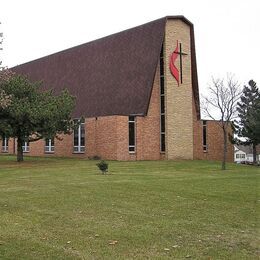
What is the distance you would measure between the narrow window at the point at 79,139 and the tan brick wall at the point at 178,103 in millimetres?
7843

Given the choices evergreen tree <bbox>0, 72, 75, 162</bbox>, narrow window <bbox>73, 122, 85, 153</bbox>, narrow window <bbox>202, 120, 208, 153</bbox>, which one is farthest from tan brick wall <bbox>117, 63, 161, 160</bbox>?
narrow window <bbox>202, 120, 208, 153</bbox>

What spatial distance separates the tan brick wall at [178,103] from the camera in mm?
38812

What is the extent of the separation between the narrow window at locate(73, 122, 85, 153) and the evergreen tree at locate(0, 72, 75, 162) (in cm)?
667

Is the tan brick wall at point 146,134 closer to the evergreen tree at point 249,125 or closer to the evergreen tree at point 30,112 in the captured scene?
the evergreen tree at point 30,112

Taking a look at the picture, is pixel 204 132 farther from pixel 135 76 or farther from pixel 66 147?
pixel 66 147

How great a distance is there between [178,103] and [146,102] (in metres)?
3.13

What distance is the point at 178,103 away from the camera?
130 ft

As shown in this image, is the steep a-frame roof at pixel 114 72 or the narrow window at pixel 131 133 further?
the steep a-frame roof at pixel 114 72

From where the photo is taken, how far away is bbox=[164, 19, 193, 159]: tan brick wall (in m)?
38.8

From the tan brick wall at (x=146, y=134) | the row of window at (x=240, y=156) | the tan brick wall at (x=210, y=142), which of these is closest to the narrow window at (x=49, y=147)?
the tan brick wall at (x=146, y=134)

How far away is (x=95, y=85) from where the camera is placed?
44.0 metres

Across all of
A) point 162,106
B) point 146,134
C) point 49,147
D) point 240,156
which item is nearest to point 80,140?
point 49,147

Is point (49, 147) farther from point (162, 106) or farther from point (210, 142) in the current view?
point (210, 142)

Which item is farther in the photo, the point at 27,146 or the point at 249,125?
the point at 27,146
